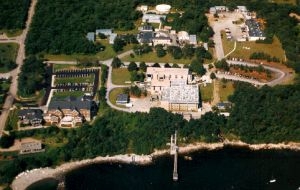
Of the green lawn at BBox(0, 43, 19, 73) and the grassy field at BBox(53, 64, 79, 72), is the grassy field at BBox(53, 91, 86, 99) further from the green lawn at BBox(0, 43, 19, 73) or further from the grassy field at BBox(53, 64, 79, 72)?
the green lawn at BBox(0, 43, 19, 73)

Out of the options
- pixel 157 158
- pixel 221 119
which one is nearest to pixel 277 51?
pixel 221 119

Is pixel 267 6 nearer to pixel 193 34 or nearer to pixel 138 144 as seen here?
pixel 193 34

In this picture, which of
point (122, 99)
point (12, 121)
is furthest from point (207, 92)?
point (12, 121)

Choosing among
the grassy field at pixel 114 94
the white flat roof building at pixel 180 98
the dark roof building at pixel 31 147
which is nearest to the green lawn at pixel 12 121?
the dark roof building at pixel 31 147

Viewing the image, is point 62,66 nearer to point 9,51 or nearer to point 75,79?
point 75,79

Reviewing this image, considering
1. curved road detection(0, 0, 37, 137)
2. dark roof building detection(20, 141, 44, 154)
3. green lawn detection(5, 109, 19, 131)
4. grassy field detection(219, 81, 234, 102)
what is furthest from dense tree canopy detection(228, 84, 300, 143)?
curved road detection(0, 0, 37, 137)

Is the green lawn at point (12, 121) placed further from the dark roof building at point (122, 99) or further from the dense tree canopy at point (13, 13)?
the dense tree canopy at point (13, 13)
